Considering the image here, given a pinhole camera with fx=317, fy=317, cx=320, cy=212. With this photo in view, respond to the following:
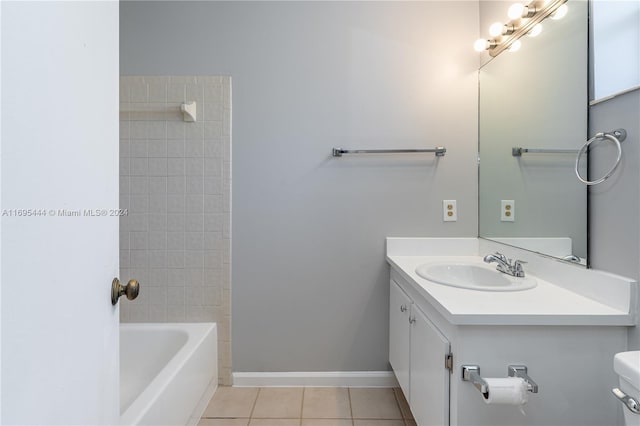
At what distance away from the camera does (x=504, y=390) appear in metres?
0.92

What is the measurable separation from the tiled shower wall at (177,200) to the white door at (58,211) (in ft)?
3.87

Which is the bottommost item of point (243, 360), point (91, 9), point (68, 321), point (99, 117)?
point (243, 360)

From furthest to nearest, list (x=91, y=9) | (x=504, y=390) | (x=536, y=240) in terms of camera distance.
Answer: (x=536, y=240), (x=504, y=390), (x=91, y=9)

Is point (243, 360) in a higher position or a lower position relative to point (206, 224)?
lower

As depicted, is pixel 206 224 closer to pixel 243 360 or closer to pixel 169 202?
pixel 169 202

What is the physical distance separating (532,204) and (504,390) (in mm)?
921

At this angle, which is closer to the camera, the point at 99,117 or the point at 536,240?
the point at 99,117

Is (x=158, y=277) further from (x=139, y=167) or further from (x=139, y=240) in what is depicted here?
(x=139, y=167)

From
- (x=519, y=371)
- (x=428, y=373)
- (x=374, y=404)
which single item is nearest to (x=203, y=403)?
(x=374, y=404)

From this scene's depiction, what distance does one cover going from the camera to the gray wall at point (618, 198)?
1.00 metres

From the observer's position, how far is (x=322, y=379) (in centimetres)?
193

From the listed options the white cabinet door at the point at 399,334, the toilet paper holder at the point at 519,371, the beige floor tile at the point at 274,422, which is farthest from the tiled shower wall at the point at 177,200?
the toilet paper holder at the point at 519,371

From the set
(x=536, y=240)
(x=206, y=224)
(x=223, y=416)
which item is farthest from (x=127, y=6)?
(x=536, y=240)

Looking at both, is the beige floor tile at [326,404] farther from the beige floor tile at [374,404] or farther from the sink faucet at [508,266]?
the sink faucet at [508,266]
